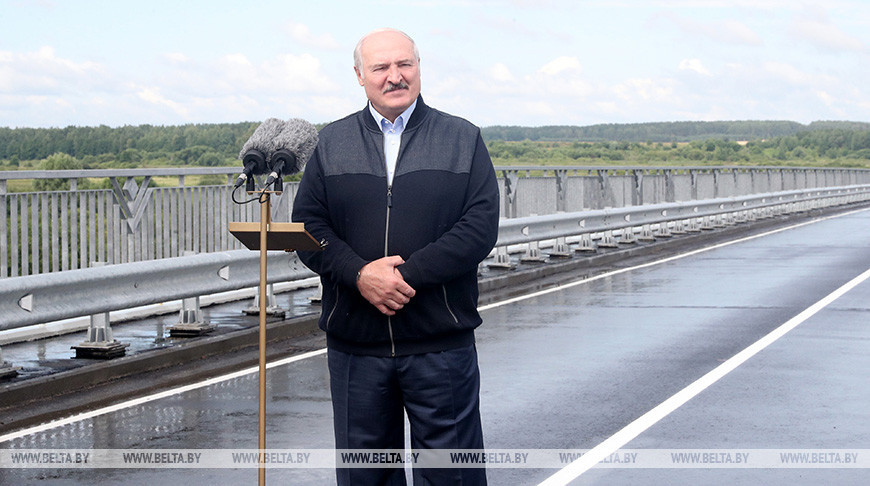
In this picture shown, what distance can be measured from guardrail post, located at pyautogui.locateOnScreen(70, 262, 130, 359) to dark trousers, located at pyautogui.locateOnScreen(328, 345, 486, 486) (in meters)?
6.36

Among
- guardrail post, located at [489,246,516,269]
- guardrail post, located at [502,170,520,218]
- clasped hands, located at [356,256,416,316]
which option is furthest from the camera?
guardrail post, located at [502,170,520,218]

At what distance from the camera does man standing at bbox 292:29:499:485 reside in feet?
14.0

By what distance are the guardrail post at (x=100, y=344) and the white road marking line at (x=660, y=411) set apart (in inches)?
173

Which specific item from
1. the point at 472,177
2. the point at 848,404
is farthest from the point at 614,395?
the point at 472,177

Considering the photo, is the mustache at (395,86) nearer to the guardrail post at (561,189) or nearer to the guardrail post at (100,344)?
the guardrail post at (100,344)

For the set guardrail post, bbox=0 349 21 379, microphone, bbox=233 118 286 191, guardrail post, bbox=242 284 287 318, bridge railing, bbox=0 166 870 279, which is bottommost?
guardrail post, bbox=0 349 21 379

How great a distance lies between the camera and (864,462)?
7.11 m

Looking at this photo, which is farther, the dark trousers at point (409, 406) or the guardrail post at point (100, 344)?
the guardrail post at point (100, 344)

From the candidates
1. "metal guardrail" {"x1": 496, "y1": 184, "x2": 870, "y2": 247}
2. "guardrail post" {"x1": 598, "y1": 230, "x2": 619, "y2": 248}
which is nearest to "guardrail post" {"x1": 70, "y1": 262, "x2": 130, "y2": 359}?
"metal guardrail" {"x1": 496, "y1": 184, "x2": 870, "y2": 247}

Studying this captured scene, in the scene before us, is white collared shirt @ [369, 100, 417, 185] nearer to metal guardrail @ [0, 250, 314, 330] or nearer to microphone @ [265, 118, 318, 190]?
microphone @ [265, 118, 318, 190]

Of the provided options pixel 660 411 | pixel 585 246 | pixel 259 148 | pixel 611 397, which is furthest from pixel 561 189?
pixel 259 148

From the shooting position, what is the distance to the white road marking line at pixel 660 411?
6.96 metres

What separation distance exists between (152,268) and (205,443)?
338cm

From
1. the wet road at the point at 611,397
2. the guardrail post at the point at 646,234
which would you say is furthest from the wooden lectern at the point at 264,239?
the guardrail post at the point at 646,234
